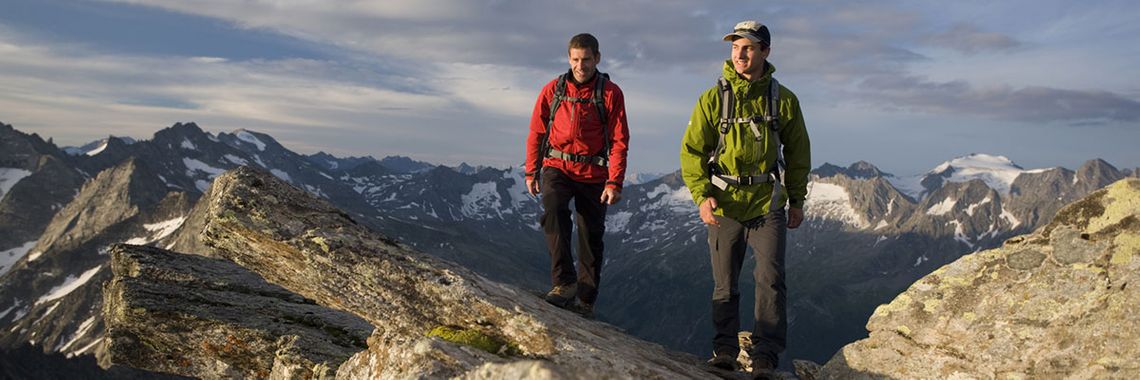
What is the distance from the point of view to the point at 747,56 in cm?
993

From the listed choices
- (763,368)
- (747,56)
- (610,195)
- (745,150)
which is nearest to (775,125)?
(745,150)

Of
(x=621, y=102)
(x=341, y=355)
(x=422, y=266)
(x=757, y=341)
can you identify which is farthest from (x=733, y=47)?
(x=341, y=355)

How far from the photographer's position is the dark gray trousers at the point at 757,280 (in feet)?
33.2

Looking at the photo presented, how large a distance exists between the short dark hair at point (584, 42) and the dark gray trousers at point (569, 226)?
2.44 metres

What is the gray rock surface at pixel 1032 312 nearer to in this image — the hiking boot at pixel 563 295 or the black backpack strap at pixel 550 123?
the hiking boot at pixel 563 295

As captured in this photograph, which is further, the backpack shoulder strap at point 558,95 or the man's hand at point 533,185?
the man's hand at point 533,185

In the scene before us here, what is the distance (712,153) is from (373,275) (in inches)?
232

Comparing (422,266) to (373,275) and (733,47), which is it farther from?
(733,47)

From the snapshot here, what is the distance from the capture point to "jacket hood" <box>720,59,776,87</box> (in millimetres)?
10055

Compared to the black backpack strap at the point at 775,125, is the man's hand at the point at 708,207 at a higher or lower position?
lower

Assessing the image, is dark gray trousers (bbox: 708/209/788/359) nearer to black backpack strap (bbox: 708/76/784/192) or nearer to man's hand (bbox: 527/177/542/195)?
black backpack strap (bbox: 708/76/784/192)

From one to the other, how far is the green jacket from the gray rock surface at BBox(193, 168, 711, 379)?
2.76 m

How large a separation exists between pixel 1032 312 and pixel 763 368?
4017 mm

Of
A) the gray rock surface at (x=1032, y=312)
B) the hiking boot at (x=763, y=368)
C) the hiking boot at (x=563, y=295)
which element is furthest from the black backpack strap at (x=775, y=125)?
the hiking boot at (x=563, y=295)
